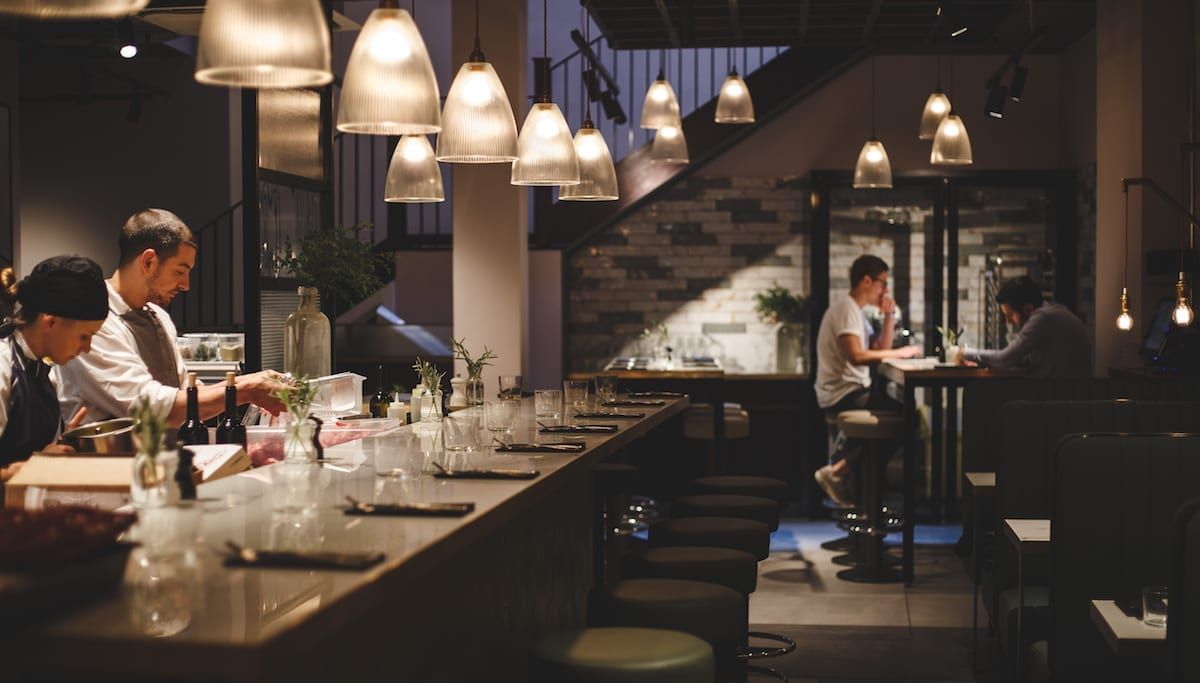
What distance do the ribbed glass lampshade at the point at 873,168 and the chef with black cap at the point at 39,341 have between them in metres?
6.05

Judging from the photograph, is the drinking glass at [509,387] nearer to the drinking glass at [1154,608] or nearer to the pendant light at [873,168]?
the drinking glass at [1154,608]

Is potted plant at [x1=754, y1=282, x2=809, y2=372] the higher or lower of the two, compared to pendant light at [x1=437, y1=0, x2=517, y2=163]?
lower

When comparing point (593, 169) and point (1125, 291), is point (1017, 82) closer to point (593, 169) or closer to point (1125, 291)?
point (1125, 291)

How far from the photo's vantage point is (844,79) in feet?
32.2

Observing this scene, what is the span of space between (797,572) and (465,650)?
437 cm

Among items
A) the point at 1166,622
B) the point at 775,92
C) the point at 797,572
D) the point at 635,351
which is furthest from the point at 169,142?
the point at 1166,622

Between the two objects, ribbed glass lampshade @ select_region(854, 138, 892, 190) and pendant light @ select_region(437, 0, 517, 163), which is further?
ribbed glass lampshade @ select_region(854, 138, 892, 190)

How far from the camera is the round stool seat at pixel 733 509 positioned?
4836mm

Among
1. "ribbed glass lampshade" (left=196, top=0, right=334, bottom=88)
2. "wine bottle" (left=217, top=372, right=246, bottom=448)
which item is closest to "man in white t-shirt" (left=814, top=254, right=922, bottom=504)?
"wine bottle" (left=217, top=372, right=246, bottom=448)

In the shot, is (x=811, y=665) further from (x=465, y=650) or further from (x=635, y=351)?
(x=635, y=351)

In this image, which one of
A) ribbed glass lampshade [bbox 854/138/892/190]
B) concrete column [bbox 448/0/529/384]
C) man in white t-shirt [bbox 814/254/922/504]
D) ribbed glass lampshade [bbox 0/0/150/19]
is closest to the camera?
ribbed glass lampshade [bbox 0/0/150/19]

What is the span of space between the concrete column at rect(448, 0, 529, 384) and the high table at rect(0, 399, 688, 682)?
112 inches

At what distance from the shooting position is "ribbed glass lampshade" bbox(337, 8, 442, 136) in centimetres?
303

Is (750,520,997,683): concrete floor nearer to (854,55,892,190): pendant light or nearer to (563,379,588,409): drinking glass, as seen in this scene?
(563,379,588,409): drinking glass
